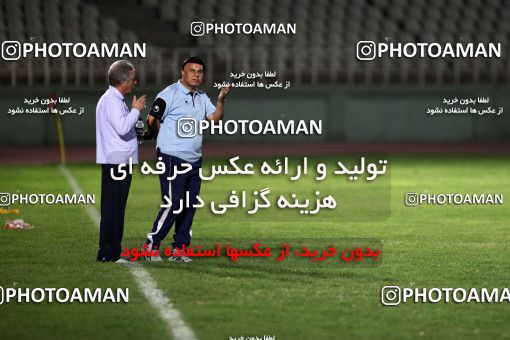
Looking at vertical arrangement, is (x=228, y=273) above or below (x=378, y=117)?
below

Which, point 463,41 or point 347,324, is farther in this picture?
point 463,41

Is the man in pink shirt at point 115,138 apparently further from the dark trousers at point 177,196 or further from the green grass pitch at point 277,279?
the green grass pitch at point 277,279

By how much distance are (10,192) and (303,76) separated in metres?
14.9

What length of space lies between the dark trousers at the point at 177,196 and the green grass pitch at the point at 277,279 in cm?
34

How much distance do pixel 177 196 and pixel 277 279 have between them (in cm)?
131

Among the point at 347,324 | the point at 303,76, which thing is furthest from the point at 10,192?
the point at 303,76

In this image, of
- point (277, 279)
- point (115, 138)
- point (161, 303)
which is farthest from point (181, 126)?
point (161, 303)

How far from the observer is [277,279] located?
11.1m

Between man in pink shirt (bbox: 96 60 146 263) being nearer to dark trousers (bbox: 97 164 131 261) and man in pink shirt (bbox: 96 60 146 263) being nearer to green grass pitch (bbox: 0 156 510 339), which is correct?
dark trousers (bbox: 97 164 131 261)

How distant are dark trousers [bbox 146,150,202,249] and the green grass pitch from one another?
34cm

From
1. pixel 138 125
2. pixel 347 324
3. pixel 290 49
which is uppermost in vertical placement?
pixel 290 49

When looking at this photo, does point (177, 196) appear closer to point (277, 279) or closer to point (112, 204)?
point (112, 204)

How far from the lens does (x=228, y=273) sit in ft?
37.4

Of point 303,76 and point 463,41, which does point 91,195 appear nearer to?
point 303,76
